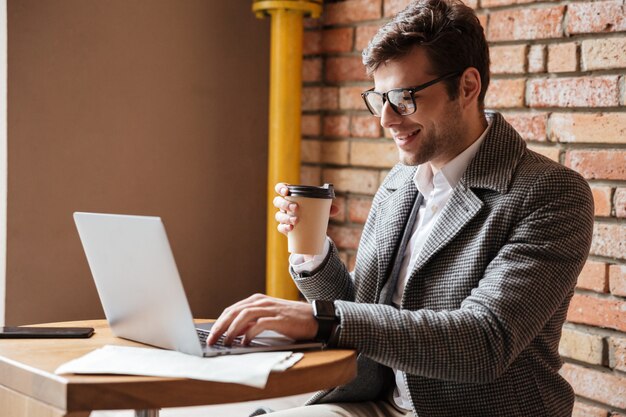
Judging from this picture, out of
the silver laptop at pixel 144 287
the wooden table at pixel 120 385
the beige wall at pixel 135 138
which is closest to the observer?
the wooden table at pixel 120 385

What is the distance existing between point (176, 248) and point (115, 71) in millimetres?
609

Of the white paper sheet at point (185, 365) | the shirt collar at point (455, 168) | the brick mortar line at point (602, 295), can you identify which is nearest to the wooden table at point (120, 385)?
the white paper sheet at point (185, 365)

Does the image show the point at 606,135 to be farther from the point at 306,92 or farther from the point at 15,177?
the point at 15,177

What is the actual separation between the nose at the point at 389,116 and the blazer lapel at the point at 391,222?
19 centimetres

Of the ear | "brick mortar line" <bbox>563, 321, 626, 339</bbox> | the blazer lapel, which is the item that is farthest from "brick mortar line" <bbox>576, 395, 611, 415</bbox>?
the ear

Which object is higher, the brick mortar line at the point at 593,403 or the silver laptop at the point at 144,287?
the silver laptop at the point at 144,287

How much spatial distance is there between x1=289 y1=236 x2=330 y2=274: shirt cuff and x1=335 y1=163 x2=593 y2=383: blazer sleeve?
0.36 metres

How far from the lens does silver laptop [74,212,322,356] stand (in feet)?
4.21

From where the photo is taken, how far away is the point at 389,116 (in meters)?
1.74

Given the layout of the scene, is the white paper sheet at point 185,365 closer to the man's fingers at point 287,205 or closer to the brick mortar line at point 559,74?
the man's fingers at point 287,205

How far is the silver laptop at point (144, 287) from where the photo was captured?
1.28m

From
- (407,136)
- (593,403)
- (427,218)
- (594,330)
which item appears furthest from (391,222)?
(593,403)

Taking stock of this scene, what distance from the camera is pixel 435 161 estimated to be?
5.92 ft

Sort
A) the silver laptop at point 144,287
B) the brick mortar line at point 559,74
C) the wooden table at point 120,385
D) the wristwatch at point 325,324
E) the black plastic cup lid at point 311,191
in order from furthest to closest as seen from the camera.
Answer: the brick mortar line at point 559,74 < the black plastic cup lid at point 311,191 < the wristwatch at point 325,324 < the silver laptop at point 144,287 < the wooden table at point 120,385
